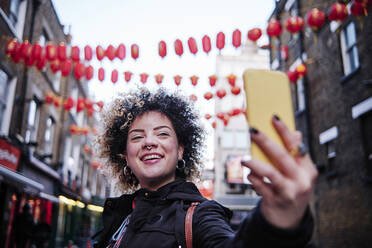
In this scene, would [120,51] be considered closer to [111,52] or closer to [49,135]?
[111,52]

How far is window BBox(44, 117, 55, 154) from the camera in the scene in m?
15.6

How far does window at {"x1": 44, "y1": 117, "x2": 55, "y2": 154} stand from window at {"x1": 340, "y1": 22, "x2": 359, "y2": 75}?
12.1m

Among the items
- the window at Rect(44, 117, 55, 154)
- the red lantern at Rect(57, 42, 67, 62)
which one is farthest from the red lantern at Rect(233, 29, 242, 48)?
the window at Rect(44, 117, 55, 154)

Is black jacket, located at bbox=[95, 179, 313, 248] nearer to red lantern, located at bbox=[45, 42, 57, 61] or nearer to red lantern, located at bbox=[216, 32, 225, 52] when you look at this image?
red lantern, located at bbox=[216, 32, 225, 52]

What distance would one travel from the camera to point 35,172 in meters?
13.5

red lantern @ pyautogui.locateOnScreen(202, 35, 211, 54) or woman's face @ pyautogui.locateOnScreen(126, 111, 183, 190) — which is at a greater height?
red lantern @ pyautogui.locateOnScreen(202, 35, 211, 54)

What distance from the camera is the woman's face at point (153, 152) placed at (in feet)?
7.26

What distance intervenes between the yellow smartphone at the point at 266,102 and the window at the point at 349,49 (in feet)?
35.6

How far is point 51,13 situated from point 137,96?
1433 cm

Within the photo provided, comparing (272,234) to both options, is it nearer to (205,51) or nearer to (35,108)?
(205,51)

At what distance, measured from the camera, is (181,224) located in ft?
5.39

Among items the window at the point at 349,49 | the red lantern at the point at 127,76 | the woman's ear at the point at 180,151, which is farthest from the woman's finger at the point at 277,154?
the window at the point at 349,49

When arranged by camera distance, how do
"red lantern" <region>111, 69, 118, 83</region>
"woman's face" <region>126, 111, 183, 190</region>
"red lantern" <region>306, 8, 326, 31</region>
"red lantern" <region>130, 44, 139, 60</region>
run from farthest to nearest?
"red lantern" <region>111, 69, 118, 83</region>
"red lantern" <region>130, 44, 139, 60</region>
"red lantern" <region>306, 8, 326, 31</region>
"woman's face" <region>126, 111, 183, 190</region>

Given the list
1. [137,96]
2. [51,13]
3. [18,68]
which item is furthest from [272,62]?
[137,96]
